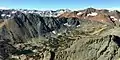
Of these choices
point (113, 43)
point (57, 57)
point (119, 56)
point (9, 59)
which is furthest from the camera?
point (9, 59)

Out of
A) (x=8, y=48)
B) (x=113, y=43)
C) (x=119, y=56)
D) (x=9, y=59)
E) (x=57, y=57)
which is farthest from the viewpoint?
(x=8, y=48)

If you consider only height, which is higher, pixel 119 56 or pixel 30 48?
pixel 119 56

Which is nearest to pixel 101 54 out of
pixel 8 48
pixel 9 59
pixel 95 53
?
pixel 95 53

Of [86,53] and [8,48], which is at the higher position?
[86,53]

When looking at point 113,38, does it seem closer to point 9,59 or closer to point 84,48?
point 84,48

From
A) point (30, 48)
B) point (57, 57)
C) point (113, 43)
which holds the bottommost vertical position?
point (30, 48)

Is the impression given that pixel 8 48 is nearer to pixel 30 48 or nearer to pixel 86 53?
pixel 30 48

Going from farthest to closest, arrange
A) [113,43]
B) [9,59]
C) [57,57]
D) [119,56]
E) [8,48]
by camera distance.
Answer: [8,48]
[9,59]
[57,57]
[113,43]
[119,56]

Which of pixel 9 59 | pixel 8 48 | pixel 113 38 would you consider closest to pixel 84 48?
pixel 113 38

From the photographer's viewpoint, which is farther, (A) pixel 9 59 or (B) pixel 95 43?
(A) pixel 9 59
